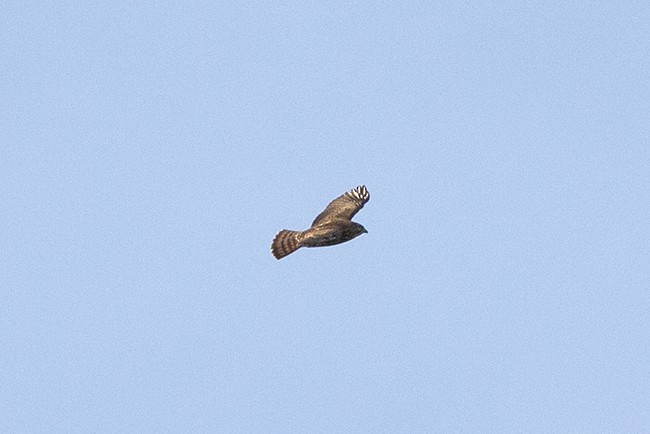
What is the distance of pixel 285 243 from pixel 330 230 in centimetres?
213

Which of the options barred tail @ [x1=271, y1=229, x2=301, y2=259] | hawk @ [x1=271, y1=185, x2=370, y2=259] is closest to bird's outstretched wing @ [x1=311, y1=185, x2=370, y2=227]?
hawk @ [x1=271, y1=185, x2=370, y2=259]

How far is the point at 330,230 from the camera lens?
2057 inches

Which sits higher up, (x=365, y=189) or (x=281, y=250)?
(x=365, y=189)

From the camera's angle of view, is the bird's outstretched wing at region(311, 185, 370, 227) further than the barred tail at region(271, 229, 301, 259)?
Yes

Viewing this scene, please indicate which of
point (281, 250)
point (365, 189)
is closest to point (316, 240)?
point (281, 250)

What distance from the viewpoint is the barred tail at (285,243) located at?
166ft

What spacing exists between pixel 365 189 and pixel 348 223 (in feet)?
15.6

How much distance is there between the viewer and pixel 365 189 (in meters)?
57.5

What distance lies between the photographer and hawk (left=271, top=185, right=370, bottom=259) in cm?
5100

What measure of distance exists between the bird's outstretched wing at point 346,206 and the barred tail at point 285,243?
115 inches

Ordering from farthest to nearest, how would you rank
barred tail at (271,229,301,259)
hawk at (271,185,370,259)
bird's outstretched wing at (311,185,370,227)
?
bird's outstretched wing at (311,185,370,227), hawk at (271,185,370,259), barred tail at (271,229,301,259)

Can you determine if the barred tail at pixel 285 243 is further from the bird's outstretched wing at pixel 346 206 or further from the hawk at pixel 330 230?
the bird's outstretched wing at pixel 346 206

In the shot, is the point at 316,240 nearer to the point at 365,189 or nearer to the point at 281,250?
the point at 281,250

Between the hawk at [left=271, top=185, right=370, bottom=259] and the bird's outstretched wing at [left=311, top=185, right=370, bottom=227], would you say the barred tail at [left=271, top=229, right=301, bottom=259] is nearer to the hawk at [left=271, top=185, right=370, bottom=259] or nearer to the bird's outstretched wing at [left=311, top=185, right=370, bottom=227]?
the hawk at [left=271, top=185, right=370, bottom=259]
